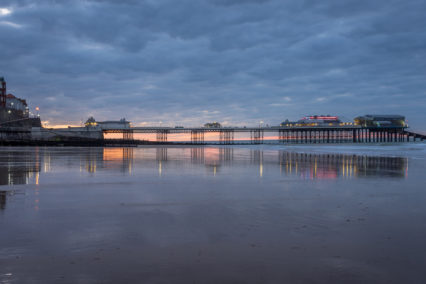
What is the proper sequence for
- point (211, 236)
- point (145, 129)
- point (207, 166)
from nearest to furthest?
point (211, 236) → point (207, 166) → point (145, 129)

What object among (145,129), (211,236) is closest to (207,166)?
(211,236)

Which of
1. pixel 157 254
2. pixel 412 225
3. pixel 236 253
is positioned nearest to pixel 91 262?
pixel 157 254

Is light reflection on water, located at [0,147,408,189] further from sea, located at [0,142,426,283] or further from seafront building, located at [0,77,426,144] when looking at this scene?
seafront building, located at [0,77,426,144]

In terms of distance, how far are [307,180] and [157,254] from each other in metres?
8.96

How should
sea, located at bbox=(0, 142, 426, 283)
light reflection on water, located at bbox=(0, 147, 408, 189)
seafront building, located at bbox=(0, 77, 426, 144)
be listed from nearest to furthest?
1. sea, located at bbox=(0, 142, 426, 283)
2. light reflection on water, located at bbox=(0, 147, 408, 189)
3. seafront building, located at bbox=(0, 77, 426, 144)

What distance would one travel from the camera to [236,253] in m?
4.33

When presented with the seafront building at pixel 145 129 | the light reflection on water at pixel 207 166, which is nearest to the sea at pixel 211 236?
the light reflection on water at pixel 207 166

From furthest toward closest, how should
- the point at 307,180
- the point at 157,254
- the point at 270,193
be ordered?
1. the point at 307,180
2. the point at 270,193
3. the point at 157,254

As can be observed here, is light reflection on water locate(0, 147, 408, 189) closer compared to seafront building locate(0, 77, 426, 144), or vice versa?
light reflection on water locate(0, 147, 408, 189)

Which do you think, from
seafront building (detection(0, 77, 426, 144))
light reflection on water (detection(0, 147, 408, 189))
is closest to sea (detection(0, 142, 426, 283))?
light reflection on water (detection(0, 147, 408, 189))

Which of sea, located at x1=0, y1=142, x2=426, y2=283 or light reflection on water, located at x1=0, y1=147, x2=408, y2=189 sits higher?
light reflection on water, located at x1=0, y1=147, x2=408, y2=189

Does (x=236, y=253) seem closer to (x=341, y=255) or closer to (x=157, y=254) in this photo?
(x=157, y=254)

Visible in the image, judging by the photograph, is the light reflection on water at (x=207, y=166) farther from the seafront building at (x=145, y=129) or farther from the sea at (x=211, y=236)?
the seafront building at (x=145, y=129)

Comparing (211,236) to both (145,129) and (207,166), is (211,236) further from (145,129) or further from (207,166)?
(145,129)
